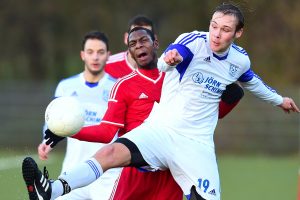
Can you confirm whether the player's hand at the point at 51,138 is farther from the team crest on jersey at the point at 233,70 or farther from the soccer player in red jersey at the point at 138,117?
the team crest on jersey at the point at 233,70

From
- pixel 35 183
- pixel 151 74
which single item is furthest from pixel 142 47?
pixel 35 183

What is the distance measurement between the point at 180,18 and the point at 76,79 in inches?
637

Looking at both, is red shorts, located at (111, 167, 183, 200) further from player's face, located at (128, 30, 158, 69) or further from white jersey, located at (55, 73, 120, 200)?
white jersey, located at (55, 73, 120, 200)

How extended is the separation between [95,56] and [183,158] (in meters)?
2.69

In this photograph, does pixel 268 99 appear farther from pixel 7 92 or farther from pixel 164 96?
pixel 7 92

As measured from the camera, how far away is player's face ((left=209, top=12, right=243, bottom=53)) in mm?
7078

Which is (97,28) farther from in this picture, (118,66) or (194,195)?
(194,195)

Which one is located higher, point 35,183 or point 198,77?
point 198,77

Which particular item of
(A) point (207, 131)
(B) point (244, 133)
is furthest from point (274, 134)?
(A) point (207, 131)

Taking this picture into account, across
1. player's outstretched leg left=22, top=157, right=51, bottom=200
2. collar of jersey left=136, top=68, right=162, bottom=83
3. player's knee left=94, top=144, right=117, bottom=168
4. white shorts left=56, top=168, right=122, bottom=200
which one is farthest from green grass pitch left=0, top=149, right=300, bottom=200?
player's outstretched leg left=22, top=157, right=51, bottom=200

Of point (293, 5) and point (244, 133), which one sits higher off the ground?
point (293, 5)

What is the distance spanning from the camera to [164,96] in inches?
286

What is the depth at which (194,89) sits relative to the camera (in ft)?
23.3

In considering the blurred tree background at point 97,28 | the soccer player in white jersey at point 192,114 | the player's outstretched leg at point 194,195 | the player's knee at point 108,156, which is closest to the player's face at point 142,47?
the soccer player in white jersey at point 192,114
